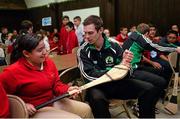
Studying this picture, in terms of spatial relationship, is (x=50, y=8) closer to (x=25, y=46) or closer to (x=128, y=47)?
(x=128, y=47)

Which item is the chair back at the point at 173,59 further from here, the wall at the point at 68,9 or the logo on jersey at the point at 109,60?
the wall at the point at 68,9

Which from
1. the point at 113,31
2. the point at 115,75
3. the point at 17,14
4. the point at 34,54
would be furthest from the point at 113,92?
the point at 17,14

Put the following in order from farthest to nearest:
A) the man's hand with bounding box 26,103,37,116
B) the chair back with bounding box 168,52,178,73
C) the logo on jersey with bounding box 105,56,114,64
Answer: the chair back with bounding box 168,52,178,73
the logo on jersey with bounding box 105,56,114,64
the man's hand with bounding box 26,103,37,116

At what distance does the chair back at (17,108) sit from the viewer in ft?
5.62

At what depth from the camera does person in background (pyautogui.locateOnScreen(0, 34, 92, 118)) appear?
1.87 m

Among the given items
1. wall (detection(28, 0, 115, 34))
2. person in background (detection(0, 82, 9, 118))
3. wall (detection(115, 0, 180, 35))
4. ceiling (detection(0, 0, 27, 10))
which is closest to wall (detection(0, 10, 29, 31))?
ceiling (detection(0, 0, 27, 10))

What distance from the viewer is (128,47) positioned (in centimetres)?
343

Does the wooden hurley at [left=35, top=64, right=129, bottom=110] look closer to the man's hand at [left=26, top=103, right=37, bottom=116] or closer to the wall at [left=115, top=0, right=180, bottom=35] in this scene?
the man's hand at [left=26, top=103, right=37, bottom=116]

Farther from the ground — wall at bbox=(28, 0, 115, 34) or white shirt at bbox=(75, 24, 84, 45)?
wall at bbox=(28, 0, 115, 34)

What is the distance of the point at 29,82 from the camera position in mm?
1932

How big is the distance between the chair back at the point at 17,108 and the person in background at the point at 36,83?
91 mm

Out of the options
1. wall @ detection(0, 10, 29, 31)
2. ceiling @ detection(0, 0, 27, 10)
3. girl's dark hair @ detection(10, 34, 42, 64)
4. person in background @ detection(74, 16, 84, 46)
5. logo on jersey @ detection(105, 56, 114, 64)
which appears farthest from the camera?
wall @ detection(0, 10, 29, 31)

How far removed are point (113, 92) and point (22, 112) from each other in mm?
959

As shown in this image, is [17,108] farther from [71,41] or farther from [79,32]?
[79,32]
